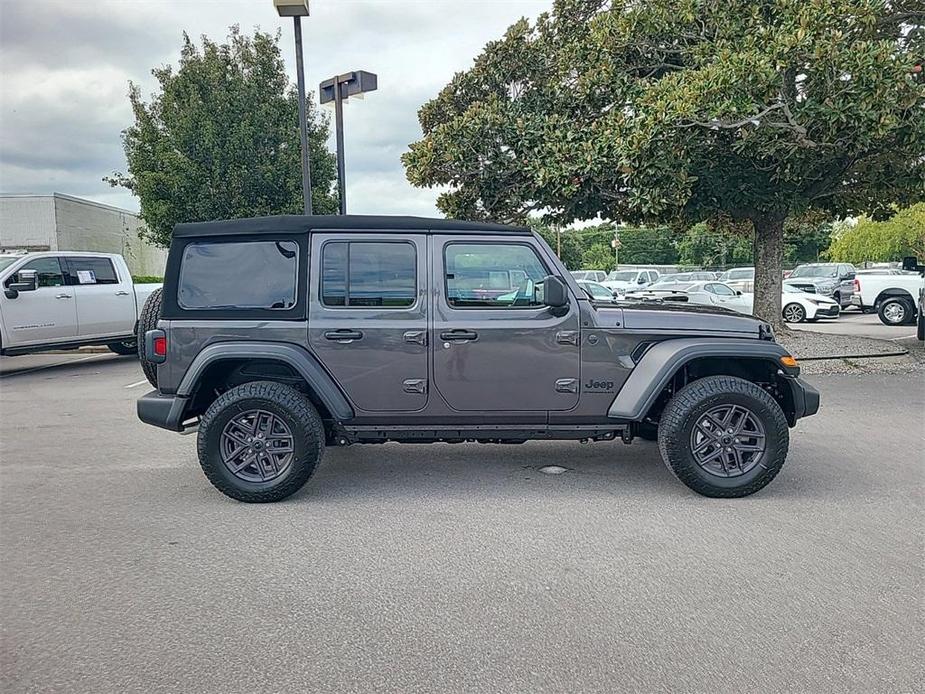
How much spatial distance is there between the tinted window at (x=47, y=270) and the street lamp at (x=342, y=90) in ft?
15.7

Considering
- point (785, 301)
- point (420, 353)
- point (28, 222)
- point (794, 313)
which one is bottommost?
point (794, 313)

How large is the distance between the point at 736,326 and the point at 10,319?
1088 centimetres

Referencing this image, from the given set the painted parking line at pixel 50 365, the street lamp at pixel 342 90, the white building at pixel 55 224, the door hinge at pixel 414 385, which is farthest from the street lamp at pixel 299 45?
the white building at pixel 55 224

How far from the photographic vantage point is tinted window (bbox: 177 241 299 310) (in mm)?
5094

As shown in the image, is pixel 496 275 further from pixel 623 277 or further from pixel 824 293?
pixel 623 277

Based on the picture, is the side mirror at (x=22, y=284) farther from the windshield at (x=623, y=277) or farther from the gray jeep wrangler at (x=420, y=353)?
the windshield at (x=623, y=277)

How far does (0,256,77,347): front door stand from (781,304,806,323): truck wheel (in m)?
→ 16.7

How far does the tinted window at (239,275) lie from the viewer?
16.7 ft

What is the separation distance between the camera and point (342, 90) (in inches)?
464

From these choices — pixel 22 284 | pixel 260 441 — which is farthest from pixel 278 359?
pixel 22 284

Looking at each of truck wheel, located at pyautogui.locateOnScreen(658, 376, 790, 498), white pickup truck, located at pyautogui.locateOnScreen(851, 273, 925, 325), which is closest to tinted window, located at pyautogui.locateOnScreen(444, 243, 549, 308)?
truck wheel, located at pyautogui.locateOnScreen(658, 376, 790, 498)

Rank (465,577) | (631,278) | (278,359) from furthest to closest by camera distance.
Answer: (631,278), (278,359), (465,577)

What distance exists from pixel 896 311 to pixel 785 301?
9.05ft

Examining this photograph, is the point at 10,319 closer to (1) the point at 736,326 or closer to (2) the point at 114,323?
(2) the point at 114,323
